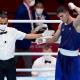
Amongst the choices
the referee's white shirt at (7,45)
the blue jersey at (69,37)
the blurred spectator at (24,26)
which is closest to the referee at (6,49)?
the referee's white shirt at (7,45)

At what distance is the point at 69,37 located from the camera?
12.1 feet

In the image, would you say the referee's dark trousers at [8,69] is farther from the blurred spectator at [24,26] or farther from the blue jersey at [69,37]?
the blurred spectator at [24,26]

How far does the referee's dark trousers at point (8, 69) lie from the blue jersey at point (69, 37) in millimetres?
508

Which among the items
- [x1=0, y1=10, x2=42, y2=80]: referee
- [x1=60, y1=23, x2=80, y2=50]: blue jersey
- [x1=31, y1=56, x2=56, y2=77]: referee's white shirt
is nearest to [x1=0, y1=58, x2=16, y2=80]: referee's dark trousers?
[x1=0, y1=10, x2=42, y2=80]: referee

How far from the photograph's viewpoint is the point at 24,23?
4.48 meters

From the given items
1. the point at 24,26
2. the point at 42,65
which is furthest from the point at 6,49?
the point at 42,65

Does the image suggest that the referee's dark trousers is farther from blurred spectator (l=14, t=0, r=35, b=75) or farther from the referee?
blurred spectator (l=14, t=0, r=35, b=75)

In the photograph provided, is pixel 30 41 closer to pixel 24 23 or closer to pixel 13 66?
pixel 24 23

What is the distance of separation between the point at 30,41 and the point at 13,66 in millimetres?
934

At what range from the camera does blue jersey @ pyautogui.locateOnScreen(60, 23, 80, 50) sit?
12.0 ft

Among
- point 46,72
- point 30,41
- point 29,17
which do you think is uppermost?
point 29,17

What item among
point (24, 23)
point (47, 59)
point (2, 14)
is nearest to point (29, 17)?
point (24, 23)

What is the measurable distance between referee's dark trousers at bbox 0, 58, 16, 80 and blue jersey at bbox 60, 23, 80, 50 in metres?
0.51

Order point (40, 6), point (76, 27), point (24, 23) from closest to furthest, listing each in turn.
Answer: point (76, 27)
point (24, 23)
point (40, 6)
